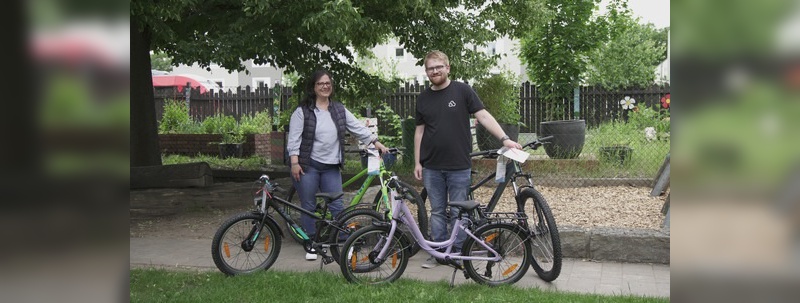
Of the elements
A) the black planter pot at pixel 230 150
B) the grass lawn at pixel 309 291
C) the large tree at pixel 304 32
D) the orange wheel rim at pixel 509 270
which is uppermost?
the large tree at pixel 304 32

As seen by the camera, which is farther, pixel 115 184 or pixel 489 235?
pixel 489 235

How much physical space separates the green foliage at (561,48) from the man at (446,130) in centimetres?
1181

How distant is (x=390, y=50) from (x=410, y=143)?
3390 centimetres

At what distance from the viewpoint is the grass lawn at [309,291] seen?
17.6ft

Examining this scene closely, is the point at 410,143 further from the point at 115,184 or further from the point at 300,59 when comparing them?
the point at 115,184

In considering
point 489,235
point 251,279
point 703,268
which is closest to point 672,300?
point 703,268

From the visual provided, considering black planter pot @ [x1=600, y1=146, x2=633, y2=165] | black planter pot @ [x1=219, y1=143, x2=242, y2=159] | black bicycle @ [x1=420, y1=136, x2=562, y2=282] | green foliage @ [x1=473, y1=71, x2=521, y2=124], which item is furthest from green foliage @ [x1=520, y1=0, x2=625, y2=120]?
black bicycle @ [x1=420, y1=136, x2=562, y2=282]

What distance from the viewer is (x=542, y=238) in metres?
6.16

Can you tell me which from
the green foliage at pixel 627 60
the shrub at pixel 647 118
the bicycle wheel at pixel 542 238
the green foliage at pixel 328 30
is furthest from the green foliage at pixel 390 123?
the green foliage at pixel 627 60

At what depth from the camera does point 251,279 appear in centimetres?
606

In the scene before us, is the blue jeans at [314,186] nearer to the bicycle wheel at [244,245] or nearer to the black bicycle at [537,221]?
the bicycle wheel at [244,245]

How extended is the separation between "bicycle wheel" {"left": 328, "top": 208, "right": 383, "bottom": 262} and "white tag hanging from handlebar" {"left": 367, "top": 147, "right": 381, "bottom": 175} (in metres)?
0.34

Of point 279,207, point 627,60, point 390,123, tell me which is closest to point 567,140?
point 390,123

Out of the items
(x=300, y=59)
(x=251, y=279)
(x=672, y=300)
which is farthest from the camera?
(x=300, y=59)
